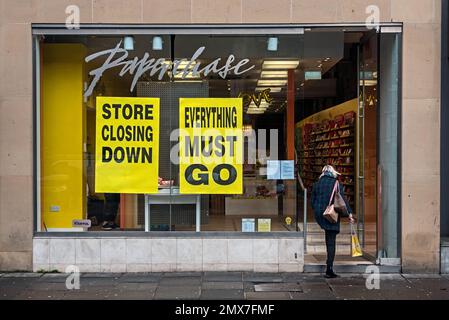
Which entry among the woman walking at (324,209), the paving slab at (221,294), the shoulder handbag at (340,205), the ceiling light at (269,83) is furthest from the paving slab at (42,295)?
the ceiling light at (269,83)

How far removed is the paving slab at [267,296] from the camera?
24.7ft

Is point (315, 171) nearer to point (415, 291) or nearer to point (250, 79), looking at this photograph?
point (250, 79)

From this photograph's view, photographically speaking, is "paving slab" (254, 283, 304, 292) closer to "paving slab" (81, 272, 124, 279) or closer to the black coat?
the black coat

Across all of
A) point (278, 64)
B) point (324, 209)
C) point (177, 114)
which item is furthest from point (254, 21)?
point (324, 209)

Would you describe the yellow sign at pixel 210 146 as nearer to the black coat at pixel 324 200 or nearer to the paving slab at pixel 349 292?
the black coat at pixel 324 200

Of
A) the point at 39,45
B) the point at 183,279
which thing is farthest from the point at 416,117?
the point at 39,45

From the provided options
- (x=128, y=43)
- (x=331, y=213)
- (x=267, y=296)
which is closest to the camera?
(x=267, y=296)

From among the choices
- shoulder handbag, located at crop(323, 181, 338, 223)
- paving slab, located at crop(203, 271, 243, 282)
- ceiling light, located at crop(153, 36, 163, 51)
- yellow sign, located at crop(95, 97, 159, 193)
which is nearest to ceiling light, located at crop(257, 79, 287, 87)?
ceiling light, located at crop(153, 36, 163, 51)

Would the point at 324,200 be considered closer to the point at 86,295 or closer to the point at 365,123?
the point at 365,123

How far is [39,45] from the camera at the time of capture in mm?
9188

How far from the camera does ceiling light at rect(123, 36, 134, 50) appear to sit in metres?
9.18

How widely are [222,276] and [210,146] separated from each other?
2.18 meters

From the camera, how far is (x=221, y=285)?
822 cm

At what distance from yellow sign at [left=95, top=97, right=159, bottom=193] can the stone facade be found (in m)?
1.17
